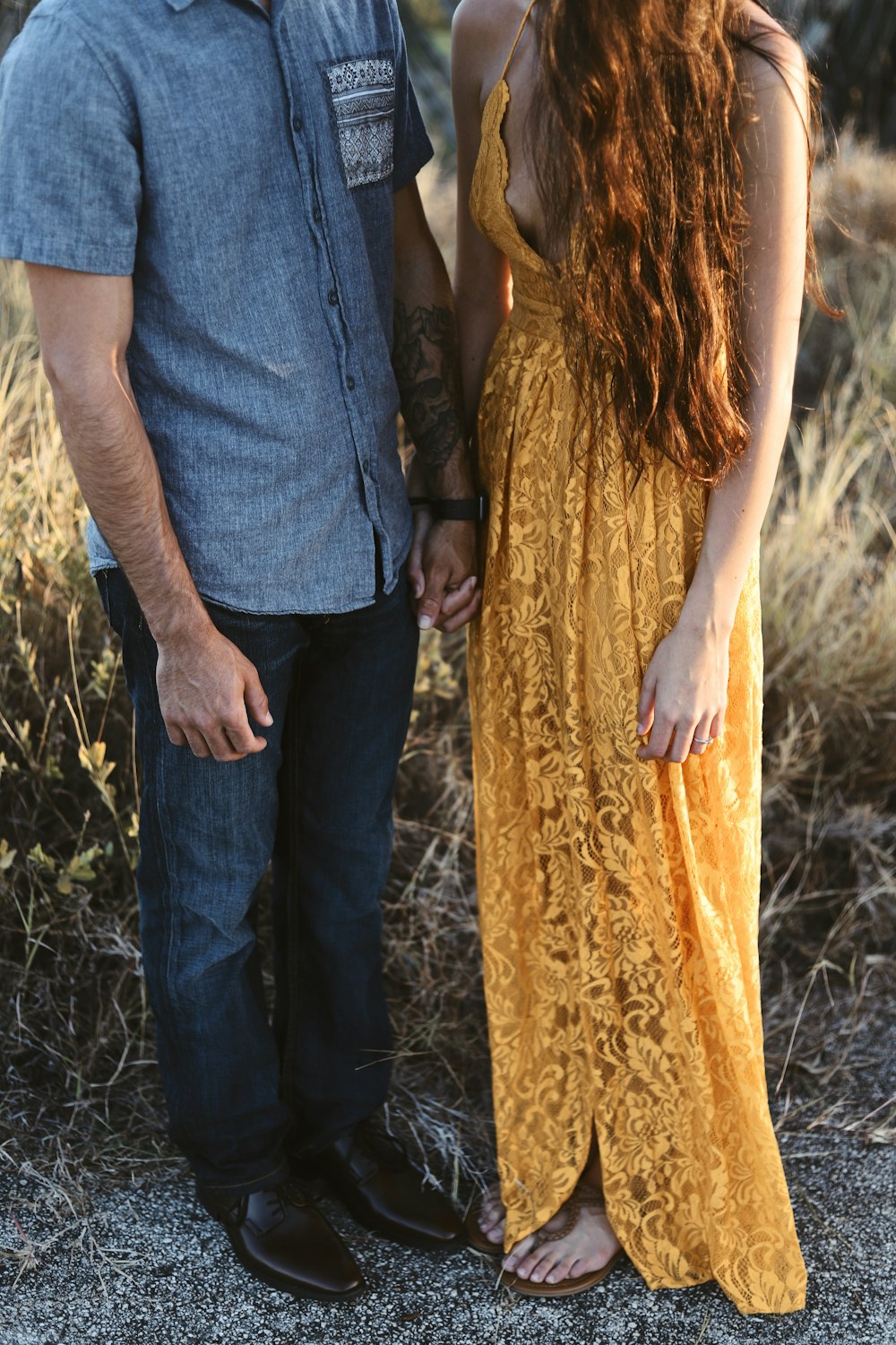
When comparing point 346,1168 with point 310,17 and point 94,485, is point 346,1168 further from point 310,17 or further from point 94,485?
point 310,17

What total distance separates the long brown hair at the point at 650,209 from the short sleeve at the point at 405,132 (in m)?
0.28

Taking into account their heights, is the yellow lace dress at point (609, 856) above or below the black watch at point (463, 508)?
below

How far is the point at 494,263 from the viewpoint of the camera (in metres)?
1.90

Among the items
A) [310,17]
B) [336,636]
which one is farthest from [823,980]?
[310,17]

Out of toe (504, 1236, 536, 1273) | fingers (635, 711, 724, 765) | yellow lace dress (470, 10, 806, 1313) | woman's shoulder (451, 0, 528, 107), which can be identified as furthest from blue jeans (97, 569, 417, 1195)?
woman's shoulder (451, 0, 528, 107)

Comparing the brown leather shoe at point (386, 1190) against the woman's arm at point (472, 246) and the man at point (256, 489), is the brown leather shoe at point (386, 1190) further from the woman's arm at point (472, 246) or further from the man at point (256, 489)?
the woman's arm at point (472, 246)

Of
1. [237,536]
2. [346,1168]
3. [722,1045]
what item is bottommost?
[346,1168]

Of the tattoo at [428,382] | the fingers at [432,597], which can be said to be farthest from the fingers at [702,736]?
the tattoo at [428,382]

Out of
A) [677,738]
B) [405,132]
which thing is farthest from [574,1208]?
[405,132]

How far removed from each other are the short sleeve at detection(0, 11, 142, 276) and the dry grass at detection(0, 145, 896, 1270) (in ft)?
3.06

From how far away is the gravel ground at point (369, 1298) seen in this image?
72.3 inches

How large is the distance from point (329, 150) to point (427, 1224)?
170 centimetres

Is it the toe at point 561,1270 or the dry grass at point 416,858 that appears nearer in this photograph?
the toe at point 561,1270

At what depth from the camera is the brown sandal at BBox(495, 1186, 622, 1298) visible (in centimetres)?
192
